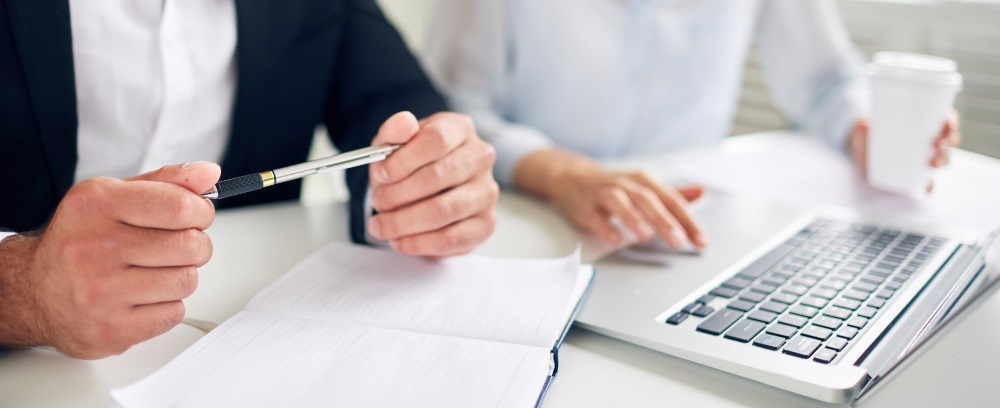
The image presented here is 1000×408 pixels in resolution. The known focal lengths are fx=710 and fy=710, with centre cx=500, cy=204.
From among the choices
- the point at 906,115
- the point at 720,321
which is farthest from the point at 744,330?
the point at 906,115

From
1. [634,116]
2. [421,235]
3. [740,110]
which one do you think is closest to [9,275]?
[421,235]

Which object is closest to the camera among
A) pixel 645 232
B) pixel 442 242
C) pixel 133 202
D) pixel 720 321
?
pixel 133 202

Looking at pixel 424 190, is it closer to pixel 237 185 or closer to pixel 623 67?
pixel 237 185

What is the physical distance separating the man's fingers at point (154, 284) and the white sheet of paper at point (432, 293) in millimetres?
93

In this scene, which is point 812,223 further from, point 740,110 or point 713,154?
point 740,110

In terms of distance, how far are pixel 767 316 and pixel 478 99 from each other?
753 millimetres

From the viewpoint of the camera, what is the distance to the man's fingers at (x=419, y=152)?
2.11ft

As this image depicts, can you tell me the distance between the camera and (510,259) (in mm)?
698

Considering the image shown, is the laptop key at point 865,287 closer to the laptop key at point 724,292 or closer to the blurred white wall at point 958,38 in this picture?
the laptop key at point 724,292

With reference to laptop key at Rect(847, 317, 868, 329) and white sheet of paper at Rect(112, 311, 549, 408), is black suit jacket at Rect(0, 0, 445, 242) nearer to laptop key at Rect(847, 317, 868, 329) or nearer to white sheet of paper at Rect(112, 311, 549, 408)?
white sheet of paper at Rect(112, 311, 549, 408)

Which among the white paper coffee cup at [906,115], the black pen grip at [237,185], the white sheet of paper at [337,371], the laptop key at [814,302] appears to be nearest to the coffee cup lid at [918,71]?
the white paper coffee cup at [906,115]

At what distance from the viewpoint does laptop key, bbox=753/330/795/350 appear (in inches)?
20.5

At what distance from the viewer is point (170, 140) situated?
0.86m

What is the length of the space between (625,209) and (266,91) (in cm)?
48
